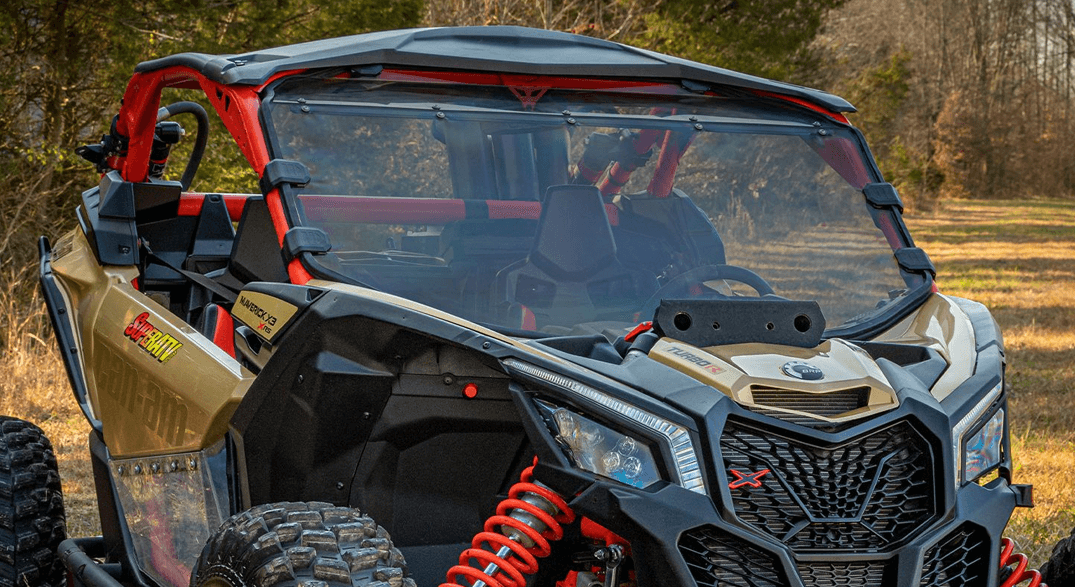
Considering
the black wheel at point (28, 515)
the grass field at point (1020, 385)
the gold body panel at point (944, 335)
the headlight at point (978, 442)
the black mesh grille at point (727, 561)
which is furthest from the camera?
the grass field at point (1020, 385)

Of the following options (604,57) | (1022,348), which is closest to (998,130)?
(1022,348)

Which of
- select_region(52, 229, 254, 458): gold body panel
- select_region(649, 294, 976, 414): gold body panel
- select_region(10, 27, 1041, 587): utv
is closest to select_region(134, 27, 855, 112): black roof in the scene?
select_region(10, 27, 1041, 587): utv

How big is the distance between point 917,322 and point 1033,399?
5780 millimetres

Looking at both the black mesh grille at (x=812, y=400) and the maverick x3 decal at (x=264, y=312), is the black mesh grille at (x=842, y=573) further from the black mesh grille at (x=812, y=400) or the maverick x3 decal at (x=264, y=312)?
the maverick x3 decal at (x=264, y=312)

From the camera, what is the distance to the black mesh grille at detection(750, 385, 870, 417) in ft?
8.42

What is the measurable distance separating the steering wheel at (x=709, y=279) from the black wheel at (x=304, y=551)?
3.43 feet

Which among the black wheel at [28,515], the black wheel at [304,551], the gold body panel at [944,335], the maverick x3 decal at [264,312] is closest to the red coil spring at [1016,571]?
the gold body panel at [944,335]

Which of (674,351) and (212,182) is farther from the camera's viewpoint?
(212,182)

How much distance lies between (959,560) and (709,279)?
109 centimetres

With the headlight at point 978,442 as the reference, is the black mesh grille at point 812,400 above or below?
above

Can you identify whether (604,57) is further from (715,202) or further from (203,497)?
(203,497)

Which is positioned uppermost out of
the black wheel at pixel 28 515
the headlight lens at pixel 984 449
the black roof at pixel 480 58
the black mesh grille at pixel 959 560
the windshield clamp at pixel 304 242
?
the black roof at pixel 480 58

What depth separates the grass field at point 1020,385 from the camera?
585cm

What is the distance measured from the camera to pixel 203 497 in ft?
11.2
